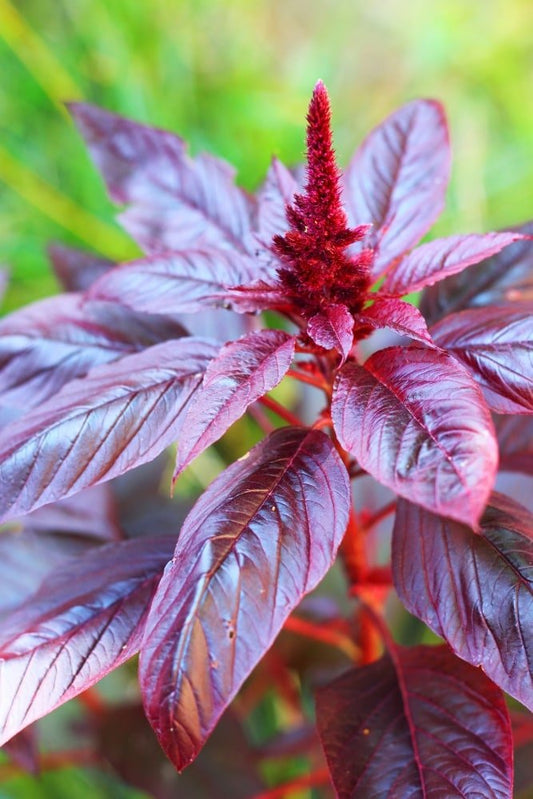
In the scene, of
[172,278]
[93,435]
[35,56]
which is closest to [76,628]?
[93,435]

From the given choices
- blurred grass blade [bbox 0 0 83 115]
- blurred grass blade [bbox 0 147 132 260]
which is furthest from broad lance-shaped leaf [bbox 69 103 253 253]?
blurred grass blade [bbox 0 0 83 115]

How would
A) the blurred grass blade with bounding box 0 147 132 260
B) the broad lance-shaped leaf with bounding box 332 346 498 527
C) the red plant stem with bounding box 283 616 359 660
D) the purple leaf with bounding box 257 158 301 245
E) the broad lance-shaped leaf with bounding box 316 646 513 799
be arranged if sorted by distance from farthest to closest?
the blurred grass blade with bounding box 0 147 132 260
the red plant stem with bounding box 283 616 359 660
the purple leaf with bounding box 257 158 301 245
the broad lance-shaped leaf with bounding box 316 646 513 799
the broad lance-shaped leaf with bounding box 332 346 498 527

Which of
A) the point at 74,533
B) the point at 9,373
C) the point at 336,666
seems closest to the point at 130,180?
the point at 9,373

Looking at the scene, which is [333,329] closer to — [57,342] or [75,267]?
[57,342]

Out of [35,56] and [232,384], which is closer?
[232,384]

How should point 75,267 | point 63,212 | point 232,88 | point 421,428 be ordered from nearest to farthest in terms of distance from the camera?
1. point 421,428
2. point 75,267
3. point 63,212
4. point 232,88

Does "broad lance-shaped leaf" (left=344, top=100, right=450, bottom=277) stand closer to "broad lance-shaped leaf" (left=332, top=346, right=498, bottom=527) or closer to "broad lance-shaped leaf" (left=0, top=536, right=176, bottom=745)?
"broad lance-shaped leaf" (left=332, top=346, right=498, bottom=527)
